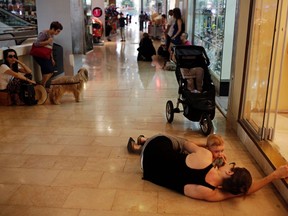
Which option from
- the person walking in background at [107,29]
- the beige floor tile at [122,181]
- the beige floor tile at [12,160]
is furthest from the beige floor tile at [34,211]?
the person walking in background at [107,29]

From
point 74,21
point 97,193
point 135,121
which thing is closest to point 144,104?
point 135,121

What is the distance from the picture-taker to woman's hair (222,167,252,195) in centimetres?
266

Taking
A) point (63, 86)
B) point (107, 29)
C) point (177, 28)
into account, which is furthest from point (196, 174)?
point (107, 29)

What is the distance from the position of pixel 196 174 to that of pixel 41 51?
4.66 meters

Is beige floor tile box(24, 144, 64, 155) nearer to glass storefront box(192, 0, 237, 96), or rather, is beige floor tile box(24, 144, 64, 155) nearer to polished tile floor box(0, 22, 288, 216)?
polished tile floor box(0, 22, 288, 216)

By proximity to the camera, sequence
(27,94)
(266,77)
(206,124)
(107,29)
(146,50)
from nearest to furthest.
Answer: (266,77), (206,124), (27,94), (146,50), (107,29)

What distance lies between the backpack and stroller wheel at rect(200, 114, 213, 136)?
2878 millimetres

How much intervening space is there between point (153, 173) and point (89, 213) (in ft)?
2.28

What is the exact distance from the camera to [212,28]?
753 cm

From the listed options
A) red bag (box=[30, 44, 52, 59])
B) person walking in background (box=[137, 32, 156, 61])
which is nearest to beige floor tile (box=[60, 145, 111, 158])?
red bag (box=[30, 44, 52, 59])

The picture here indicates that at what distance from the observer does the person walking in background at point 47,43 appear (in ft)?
20.9

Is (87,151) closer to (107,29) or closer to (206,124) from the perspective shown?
(206,124)

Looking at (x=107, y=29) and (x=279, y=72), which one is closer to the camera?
(x=279, y=72)

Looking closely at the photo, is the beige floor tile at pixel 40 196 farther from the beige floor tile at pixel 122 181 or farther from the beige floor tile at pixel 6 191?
the beige floor tile at pixel 122 181
